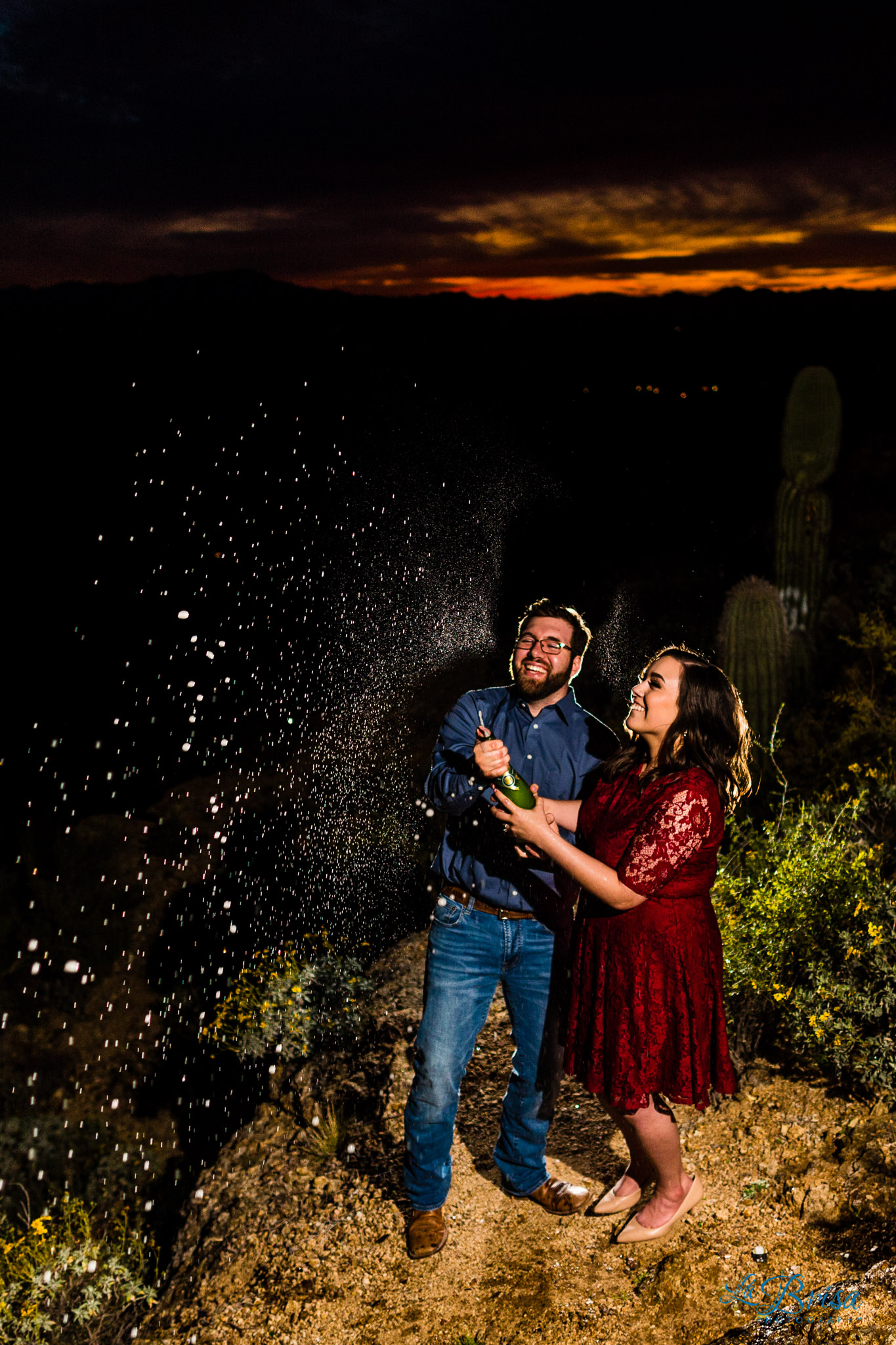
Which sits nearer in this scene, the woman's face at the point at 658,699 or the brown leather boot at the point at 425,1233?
the woman's face at the point at 658,699

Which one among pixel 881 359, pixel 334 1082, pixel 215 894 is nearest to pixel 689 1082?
pixel 334 1082

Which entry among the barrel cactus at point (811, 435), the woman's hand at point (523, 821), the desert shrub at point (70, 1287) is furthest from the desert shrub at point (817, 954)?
the barrel cactus at point (811, 435)

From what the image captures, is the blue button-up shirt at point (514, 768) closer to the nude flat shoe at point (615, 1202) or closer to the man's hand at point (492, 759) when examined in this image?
the man's hand at point (492, 759)

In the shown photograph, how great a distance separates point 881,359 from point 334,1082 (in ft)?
73.1

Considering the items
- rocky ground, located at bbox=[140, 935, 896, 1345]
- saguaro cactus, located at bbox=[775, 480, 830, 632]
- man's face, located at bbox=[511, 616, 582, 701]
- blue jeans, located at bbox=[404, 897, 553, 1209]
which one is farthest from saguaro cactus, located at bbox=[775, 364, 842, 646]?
blue jeans, located at bbox=[404, 897, 553, 1209]

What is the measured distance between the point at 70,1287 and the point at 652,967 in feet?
12.3

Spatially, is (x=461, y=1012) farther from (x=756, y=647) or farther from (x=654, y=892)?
(x=756, y=647)

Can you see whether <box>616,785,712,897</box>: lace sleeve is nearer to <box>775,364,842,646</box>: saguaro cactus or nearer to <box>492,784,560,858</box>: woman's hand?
<box>492,784,560,858</box>: woman's hand

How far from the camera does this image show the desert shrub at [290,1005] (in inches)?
221

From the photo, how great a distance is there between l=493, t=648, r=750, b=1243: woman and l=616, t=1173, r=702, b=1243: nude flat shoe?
39cm

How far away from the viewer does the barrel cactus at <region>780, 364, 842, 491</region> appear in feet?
48.0

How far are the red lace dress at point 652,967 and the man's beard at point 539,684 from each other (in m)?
0.39

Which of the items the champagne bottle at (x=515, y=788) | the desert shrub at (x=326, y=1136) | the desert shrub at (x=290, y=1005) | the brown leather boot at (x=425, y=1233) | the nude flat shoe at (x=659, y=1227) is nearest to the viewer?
the champagne bottle at (x=515, y=788)

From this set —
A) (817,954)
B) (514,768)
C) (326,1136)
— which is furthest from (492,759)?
(326,1136)
